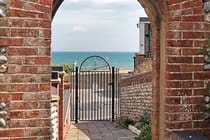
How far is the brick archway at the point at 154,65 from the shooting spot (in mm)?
4152

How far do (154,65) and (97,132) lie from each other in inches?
298

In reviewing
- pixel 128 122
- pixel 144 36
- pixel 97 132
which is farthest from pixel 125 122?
pixel 144 36

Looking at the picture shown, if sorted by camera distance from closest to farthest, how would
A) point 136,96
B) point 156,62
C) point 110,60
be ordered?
point 156,62, point 136,96, point 110,60

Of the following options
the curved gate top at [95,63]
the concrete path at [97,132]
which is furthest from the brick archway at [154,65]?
the curved gate top at [95,63]

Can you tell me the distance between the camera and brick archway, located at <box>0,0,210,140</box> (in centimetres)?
415

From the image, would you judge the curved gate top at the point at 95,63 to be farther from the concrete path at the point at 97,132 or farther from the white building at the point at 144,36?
the concrete path at the point at 97,132

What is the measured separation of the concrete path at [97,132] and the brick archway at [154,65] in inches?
253

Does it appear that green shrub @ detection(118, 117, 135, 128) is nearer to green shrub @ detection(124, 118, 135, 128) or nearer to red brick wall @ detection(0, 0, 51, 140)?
green shrub @ detection(124, 118, 135, 128)

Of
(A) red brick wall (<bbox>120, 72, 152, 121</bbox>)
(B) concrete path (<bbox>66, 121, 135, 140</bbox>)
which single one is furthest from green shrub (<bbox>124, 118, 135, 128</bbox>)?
(B) concrete path (<bbox>66, 121, 135, 140</bbox>)

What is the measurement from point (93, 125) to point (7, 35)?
1010cm

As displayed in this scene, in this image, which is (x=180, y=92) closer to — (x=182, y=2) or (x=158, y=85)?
(x=158, y=85)

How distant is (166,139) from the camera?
15.3ft

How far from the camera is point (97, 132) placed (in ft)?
40.7

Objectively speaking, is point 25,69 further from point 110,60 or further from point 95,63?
point 110,60
